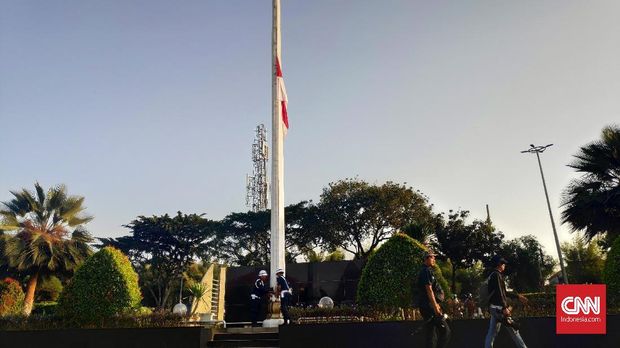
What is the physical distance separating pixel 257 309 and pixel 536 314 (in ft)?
23.8

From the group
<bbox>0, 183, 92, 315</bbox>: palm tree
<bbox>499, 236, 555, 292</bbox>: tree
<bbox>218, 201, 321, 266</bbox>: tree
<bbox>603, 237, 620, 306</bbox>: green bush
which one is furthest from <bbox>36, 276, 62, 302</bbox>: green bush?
<bbox>499, 236, 555, 292</bbox>: tree

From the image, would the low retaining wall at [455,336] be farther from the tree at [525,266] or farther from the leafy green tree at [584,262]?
the tree at [525,266]

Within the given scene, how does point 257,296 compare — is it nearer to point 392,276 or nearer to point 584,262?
point 392,276

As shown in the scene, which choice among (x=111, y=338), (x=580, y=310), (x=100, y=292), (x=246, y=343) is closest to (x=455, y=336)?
(x=580, y=310)

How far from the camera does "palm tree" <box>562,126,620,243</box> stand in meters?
18.6

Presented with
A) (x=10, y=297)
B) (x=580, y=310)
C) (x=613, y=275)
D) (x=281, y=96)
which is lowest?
(x=580, y=310)

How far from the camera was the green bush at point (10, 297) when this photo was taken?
69.0 feet

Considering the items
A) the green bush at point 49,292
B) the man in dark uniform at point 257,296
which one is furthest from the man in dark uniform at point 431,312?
the green bush at point 49,292

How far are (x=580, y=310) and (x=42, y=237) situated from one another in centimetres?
2635

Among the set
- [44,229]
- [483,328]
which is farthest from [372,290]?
[44,229]

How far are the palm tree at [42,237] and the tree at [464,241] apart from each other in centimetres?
2948

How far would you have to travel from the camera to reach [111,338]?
10992 mm

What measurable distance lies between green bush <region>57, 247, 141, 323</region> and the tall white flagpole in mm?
4359

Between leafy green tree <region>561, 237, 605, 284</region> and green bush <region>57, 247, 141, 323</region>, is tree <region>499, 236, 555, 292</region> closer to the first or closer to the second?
leafy green tree <region>561, 237, 605, 284</region>
